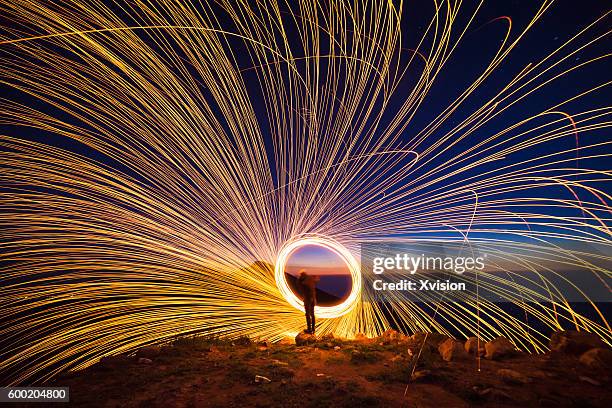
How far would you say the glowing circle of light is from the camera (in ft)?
32.8

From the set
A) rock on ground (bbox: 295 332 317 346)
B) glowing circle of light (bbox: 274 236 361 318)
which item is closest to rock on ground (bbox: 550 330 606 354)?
glowing circle of light (bbox: 274 236 361 318)

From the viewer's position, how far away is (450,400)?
4.88 m

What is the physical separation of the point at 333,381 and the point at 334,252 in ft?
15.7

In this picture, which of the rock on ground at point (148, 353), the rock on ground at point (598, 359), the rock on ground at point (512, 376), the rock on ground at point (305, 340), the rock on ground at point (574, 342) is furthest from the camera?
the rock on ground at point (305, 340)

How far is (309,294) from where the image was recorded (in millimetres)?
9453

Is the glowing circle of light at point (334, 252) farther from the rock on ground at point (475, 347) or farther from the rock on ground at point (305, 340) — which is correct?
the rock on ground at point (475, 347)

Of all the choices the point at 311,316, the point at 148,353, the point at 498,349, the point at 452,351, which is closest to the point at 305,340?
the point at 311,316

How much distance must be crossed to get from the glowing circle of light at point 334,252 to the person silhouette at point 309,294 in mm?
1044

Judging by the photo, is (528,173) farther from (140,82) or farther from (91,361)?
(91,361)

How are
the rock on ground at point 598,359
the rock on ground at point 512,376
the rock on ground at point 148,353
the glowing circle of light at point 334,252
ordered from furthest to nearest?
the glowing circle of light at point 334,252, the rock on ground at point 148,353, the rock on ground at point 598,359, the rock on ground at point 512,376

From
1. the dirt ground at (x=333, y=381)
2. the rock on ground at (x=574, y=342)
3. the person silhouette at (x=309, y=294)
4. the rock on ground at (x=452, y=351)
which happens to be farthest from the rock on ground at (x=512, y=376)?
the person silhouette at (x=309, y=294)

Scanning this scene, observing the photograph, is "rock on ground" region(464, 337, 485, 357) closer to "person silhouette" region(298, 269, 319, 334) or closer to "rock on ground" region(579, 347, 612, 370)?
"rock on ground" region(579, 347, 612, 370)

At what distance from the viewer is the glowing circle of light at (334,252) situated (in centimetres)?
999

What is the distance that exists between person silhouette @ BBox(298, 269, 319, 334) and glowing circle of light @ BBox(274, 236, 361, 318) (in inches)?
41.1
